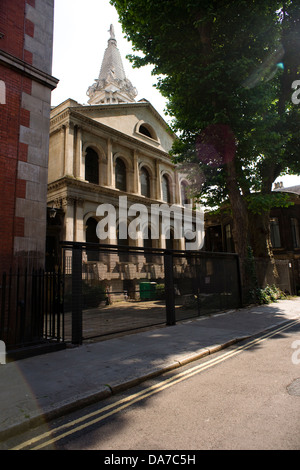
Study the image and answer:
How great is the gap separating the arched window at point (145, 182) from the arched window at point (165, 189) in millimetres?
2199

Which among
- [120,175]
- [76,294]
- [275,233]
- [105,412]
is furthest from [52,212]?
[275,233]

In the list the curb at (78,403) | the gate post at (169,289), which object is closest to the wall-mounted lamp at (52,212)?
the gate post at (169,289)

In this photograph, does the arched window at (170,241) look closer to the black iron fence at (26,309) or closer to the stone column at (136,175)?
the stone column at (136,175)

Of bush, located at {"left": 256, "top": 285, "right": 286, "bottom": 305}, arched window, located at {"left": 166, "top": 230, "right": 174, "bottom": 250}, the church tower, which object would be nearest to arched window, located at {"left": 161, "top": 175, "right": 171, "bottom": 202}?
arched window, located at {"left": 166, "top": 230, "right": 174, "bottom": 250}

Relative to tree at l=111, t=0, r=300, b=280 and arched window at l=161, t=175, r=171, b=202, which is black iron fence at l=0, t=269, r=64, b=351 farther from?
arched window at l=161, t=175, r=171, b=202

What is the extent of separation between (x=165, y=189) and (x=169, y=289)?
2084cm

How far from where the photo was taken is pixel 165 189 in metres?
29.9

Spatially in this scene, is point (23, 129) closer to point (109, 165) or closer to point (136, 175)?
point (109, 165)

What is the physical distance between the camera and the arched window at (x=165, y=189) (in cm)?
2956

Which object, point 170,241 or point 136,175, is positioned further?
point 170,241

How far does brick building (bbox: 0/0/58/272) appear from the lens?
23.1 feet
